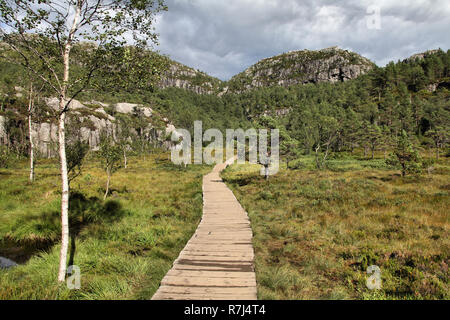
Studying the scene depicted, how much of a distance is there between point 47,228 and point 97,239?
9.53ft

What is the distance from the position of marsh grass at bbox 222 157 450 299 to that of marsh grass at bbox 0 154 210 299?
3406mm

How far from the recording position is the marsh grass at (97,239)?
5785 millimetres

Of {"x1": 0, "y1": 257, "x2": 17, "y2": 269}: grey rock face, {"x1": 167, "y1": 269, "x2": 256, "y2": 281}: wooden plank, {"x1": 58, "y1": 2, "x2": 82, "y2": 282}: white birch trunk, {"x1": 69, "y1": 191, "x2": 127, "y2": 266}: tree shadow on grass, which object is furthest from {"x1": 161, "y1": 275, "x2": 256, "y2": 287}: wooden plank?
{"x1": 69, "y1": 191, "x2": 127, "y2": 266}: tree shadow on grass

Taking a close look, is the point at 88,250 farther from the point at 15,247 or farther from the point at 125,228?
the point at 15,247

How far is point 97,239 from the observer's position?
390 inches

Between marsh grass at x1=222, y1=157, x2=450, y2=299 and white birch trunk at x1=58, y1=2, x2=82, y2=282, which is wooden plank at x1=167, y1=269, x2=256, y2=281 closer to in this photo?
marsh grass at x1=222, y1=157, x2=450, y2=299

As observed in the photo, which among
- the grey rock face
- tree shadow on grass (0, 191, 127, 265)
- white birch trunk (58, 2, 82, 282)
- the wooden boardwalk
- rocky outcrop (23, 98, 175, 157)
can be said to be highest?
rocky outcrop (23, 98, 175, 157)

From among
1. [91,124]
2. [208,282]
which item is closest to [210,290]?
[208,282]

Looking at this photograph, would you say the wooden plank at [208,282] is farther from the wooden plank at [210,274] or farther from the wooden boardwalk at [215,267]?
the wooden plank at [210,274]

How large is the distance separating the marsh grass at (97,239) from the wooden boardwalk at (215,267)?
64cm

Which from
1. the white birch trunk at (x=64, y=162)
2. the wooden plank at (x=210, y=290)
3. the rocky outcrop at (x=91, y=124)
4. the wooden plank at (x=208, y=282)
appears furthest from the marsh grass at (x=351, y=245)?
the rocky outcrop at (x=91, y=124)

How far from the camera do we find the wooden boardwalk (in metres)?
4.98

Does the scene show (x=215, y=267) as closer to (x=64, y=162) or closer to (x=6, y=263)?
(x=64, y=162)
